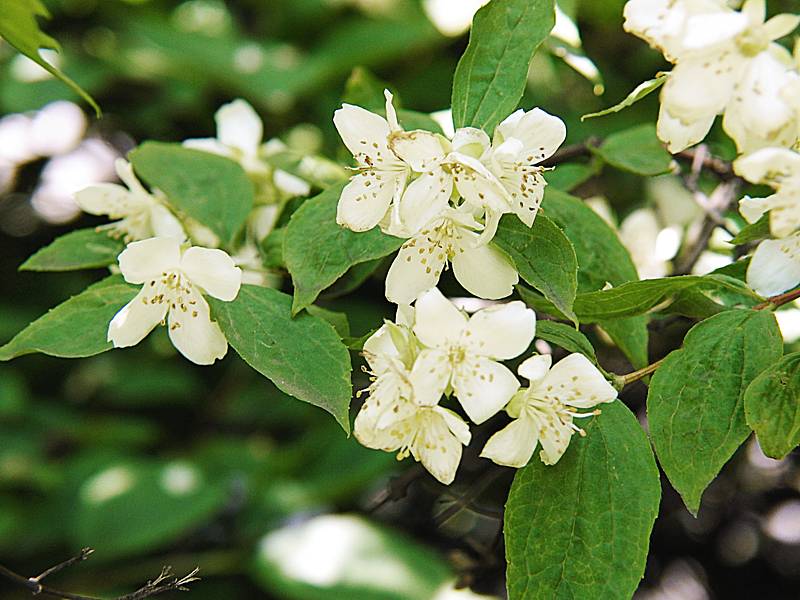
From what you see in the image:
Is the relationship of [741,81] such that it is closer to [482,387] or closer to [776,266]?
[776,266]

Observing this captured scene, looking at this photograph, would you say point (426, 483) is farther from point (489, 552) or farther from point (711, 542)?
point (711, 542)

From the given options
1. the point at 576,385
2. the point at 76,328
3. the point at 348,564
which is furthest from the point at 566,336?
the point at 348,564

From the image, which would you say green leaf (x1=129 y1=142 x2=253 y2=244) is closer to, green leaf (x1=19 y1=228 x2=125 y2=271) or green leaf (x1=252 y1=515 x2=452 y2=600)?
green leaf (x1=19 y1=228 x2=125 y2=271)

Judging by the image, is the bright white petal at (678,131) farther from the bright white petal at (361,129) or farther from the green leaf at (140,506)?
the green leaf at (140,506)

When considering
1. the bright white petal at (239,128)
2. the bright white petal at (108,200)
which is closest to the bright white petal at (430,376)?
the bright white petal at (108,200)

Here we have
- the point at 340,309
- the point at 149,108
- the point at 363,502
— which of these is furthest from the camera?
the point at 149,108

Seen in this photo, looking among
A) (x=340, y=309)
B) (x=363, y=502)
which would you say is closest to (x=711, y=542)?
(x=363, y=502)
